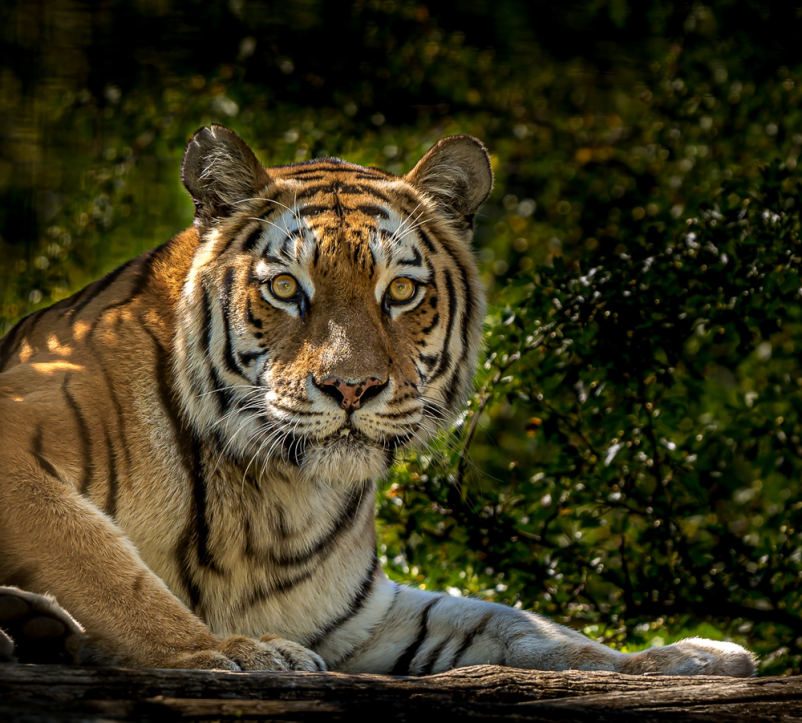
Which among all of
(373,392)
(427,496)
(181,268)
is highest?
(181,268)

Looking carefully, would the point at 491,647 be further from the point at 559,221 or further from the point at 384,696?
the point at 559,221

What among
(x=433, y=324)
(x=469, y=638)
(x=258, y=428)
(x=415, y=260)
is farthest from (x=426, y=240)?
(x=469, y=638)

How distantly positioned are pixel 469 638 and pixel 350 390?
761 millimetres

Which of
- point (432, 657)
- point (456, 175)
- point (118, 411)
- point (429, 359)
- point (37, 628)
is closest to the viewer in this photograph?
point (37, 628)

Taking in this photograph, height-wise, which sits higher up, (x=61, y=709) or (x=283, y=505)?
(x=283, y=505)

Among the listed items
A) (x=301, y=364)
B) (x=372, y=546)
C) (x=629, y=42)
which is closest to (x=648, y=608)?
(x=372, y=546)

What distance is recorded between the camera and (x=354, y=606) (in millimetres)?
2408

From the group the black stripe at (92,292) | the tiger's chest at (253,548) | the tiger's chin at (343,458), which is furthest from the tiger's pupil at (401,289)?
the black stripe at (92,292)

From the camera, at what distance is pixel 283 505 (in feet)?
7.25

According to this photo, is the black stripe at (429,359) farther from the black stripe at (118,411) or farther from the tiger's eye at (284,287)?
the black stripe at (118,411)

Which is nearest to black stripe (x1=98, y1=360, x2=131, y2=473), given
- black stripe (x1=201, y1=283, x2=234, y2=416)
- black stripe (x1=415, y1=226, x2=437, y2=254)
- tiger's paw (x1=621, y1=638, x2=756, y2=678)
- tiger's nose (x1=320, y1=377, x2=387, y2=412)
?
black stripe (x1=201, y1=283, x2=234, y2=416)

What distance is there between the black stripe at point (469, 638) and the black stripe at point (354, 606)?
267 millimetres

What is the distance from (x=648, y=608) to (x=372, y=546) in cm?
92

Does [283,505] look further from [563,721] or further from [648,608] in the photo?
[648,608]
